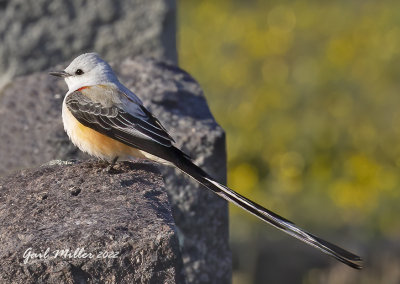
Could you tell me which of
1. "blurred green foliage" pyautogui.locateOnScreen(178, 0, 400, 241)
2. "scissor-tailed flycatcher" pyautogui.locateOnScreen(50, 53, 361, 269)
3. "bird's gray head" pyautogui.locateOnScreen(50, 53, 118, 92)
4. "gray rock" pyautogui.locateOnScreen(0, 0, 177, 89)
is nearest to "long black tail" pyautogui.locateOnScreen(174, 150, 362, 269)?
"scissor-tailed flycatcher" pyautogui.locateOnScreen(50, 53, 361, 269)

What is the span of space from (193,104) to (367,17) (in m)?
9.31

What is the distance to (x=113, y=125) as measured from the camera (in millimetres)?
4656

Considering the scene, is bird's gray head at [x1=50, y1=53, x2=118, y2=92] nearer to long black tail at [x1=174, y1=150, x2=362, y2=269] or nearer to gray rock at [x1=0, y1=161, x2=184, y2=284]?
long black tail at [x1=174, y1=150, x2=362, y2=269]

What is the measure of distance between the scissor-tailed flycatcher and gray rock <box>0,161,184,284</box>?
38 cm

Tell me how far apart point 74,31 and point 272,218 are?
3.50 meters

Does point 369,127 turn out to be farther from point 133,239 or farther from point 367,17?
point 133,239

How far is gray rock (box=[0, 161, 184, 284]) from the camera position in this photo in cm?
330

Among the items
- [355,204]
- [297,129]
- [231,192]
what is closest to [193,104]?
[231,192]

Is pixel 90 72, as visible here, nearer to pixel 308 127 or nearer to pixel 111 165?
pixel 111 165

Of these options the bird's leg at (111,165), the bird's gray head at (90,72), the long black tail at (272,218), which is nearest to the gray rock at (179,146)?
the bird's gray head at (90,72)

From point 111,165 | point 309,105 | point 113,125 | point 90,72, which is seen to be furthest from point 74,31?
point 309,105

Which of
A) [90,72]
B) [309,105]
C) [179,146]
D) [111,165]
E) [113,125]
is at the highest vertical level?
[90,72]

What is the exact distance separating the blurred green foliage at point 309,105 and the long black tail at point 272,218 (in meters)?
3.24

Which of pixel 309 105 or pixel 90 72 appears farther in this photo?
pixel 309 105
